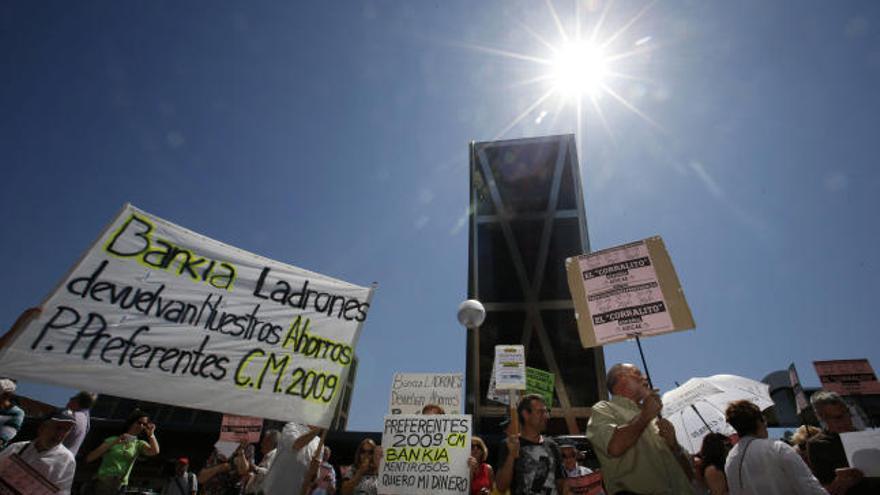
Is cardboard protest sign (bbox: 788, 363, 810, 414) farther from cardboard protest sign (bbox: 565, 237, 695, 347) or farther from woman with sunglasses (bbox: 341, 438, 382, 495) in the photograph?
woman with sunglasses (bbox: 341, 438, 382, 495)

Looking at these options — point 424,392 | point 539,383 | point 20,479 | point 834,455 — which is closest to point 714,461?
point 834,455

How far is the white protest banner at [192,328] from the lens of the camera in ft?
10.9

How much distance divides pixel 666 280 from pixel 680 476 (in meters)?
2.24

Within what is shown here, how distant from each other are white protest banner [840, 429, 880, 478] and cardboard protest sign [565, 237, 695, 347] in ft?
4.86

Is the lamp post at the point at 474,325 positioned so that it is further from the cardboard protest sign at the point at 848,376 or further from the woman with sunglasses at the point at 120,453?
the cardboard protest sign at the point at 848,376

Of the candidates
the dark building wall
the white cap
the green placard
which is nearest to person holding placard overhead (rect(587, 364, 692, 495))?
the white cap

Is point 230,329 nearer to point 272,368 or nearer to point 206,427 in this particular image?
point 272,368

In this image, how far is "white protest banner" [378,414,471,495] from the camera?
15.2ft

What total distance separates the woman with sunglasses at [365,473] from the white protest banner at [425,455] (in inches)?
15.3

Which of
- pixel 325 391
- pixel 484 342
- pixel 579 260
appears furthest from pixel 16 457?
pixel 484 342

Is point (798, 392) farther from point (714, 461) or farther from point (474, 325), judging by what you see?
point (474, 325)

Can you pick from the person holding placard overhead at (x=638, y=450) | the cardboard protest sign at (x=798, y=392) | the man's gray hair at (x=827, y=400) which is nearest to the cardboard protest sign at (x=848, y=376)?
the cardboard protest sign at (x=798, y=392)

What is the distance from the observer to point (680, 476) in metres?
2.88

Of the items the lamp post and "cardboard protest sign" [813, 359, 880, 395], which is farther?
the lamp post
